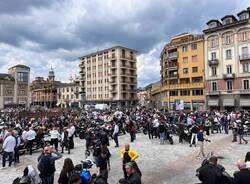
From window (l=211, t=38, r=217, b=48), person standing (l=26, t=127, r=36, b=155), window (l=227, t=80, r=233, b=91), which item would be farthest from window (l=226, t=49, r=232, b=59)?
person standing (l=26, t=127, r=36, b=155)

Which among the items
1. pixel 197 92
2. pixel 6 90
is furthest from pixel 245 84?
pixel 6 90

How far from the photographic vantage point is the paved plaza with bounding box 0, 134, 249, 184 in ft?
30.9

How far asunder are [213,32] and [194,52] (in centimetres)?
632

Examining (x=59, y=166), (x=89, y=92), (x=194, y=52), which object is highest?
(x=194, y=52)

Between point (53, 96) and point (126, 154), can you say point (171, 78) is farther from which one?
point (53, 96)

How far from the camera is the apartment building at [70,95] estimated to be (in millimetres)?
93269

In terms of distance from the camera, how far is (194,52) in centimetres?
5231

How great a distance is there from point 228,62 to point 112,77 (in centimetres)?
4088

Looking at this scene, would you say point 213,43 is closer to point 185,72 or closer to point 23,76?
point 185,72

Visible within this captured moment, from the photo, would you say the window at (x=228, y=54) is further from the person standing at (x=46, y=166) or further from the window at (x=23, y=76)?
the window at (x=23, y=76)

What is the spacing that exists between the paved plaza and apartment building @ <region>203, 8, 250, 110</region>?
102 ft

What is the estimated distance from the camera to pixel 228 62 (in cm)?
4559

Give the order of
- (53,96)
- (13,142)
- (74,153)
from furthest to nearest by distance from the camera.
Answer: (53,96), (74,153), (13,142)

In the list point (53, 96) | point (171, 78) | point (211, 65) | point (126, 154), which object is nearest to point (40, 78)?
point (53, 96)
